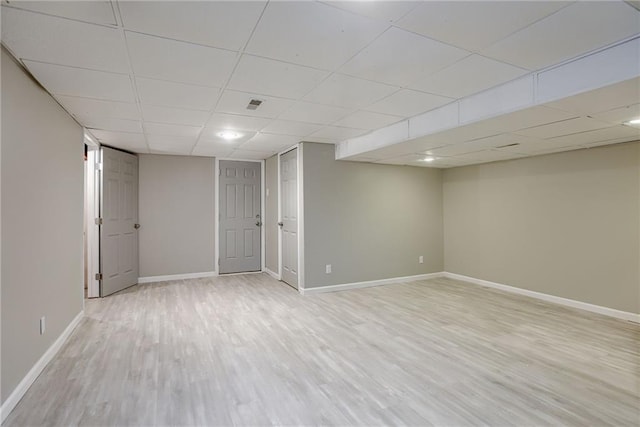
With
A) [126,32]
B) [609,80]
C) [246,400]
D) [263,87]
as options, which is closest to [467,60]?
[609,80]

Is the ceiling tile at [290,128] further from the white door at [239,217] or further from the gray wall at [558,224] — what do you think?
the gray wall at [558,224]

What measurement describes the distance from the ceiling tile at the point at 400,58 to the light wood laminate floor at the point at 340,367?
2283 millimetres

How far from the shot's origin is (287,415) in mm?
2006

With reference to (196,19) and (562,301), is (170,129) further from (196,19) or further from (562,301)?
(562,301)

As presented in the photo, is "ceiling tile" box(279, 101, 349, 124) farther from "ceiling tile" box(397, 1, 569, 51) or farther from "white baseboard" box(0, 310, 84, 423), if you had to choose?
"white baseboard" box(0, 310, 84, 423)

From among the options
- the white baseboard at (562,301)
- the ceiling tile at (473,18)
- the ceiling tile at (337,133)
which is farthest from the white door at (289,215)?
the ceiling tile at (473,18)

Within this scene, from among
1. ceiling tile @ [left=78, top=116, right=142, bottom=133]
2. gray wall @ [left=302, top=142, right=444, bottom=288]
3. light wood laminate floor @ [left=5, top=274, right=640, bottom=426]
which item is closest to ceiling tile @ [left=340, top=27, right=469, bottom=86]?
light wood laminate floor @ [left=5, top=274, right=640, bottom=426]

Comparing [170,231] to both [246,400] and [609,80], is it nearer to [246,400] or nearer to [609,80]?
[246,400]

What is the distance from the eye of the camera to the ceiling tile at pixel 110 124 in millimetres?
3492

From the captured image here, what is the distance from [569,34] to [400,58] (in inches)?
37.8

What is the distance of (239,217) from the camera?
6414mm

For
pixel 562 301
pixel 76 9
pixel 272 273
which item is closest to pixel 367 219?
pixel 272 273

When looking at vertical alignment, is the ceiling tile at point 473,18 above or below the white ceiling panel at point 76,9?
above

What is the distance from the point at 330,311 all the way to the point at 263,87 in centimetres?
273
